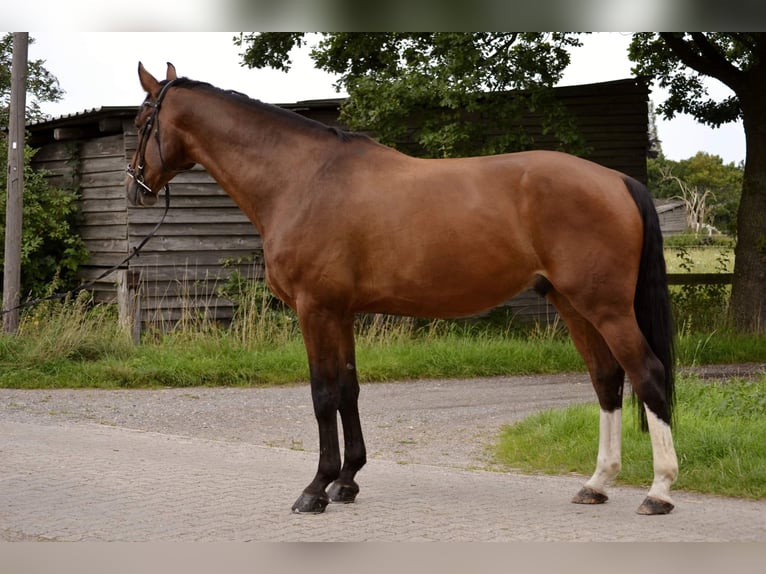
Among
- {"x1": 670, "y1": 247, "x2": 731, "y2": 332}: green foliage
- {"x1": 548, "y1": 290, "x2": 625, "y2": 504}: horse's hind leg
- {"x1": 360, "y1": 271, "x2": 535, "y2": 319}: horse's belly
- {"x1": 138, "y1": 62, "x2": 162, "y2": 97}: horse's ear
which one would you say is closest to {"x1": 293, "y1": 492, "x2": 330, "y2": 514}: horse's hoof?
{"x1": 360, "y1": 271, "x2": 535, "y2": 319}: horse's belly

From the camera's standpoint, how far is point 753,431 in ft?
23.5

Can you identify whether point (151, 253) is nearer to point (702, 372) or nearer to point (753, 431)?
point (702, 372)

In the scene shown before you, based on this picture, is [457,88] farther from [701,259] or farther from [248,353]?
[701,259]

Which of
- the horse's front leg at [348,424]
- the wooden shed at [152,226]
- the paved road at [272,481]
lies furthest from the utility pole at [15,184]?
the horse's front leg at [348,424]

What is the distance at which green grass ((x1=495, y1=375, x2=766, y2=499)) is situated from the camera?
6379mm

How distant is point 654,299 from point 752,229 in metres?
11.0

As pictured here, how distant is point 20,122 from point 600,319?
10.9 metres

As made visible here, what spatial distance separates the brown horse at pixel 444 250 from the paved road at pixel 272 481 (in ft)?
1.20

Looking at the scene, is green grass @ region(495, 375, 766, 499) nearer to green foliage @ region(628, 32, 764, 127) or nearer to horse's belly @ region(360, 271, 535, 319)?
horse's belly @ region(360, 271, 535, 319)

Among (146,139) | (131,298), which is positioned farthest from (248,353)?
(146,139)

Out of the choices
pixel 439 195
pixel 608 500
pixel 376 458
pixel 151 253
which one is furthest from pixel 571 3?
pixel 151 253

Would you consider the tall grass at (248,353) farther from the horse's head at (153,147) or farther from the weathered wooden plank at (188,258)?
the horse's head at (153,147)

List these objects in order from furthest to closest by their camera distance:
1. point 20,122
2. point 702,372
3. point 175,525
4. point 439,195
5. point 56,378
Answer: point 20,122
point 702,372
point 56,378
point 439,195
point 175,525

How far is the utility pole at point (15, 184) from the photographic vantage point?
1378 centimetres
